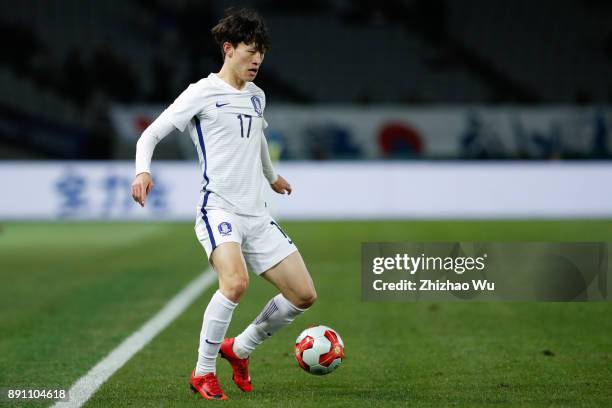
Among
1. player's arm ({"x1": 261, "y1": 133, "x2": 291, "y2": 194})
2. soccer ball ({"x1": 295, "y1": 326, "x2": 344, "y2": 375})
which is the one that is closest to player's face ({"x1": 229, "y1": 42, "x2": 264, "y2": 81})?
player's arm ({"x1": 261, "y1": 133, "x2": 291, "y2": 194})

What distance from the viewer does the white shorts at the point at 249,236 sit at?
5.85 m

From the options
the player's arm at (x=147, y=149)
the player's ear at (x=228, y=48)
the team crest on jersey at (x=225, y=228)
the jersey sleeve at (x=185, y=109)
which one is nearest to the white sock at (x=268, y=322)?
the team crest on jersey at (x=225, y=228)

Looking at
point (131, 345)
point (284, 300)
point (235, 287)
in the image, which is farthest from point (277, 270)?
point (131, 345)

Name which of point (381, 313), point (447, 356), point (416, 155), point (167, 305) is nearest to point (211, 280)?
point (167, 305)

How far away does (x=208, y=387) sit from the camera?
585cm

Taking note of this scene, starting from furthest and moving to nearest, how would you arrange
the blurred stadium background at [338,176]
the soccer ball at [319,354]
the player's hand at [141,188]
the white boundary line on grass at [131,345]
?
the blurred stadium background at [338,176] → the soccer ball at [319,354] → the white boundary line on grass at [131,345] → the player's hand at [141,188]

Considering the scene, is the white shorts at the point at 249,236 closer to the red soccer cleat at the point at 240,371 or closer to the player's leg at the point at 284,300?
the player's leg at the point at 284,300

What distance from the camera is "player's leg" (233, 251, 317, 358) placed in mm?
6020

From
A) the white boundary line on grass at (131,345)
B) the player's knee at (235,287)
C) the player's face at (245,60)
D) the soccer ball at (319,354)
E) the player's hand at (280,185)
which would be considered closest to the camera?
the player's knee at (235,287)

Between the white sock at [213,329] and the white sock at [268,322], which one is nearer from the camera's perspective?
the white sock at [213,329]

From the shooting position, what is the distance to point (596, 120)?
27.9m

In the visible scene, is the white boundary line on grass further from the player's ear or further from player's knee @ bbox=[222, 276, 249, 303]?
the player's ear

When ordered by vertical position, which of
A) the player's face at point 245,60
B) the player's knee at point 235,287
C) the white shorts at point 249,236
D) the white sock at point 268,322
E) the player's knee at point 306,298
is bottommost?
the white sock at point 268,322

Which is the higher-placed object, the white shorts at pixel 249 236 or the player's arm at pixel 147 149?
the player's arm at pixel 147 149
